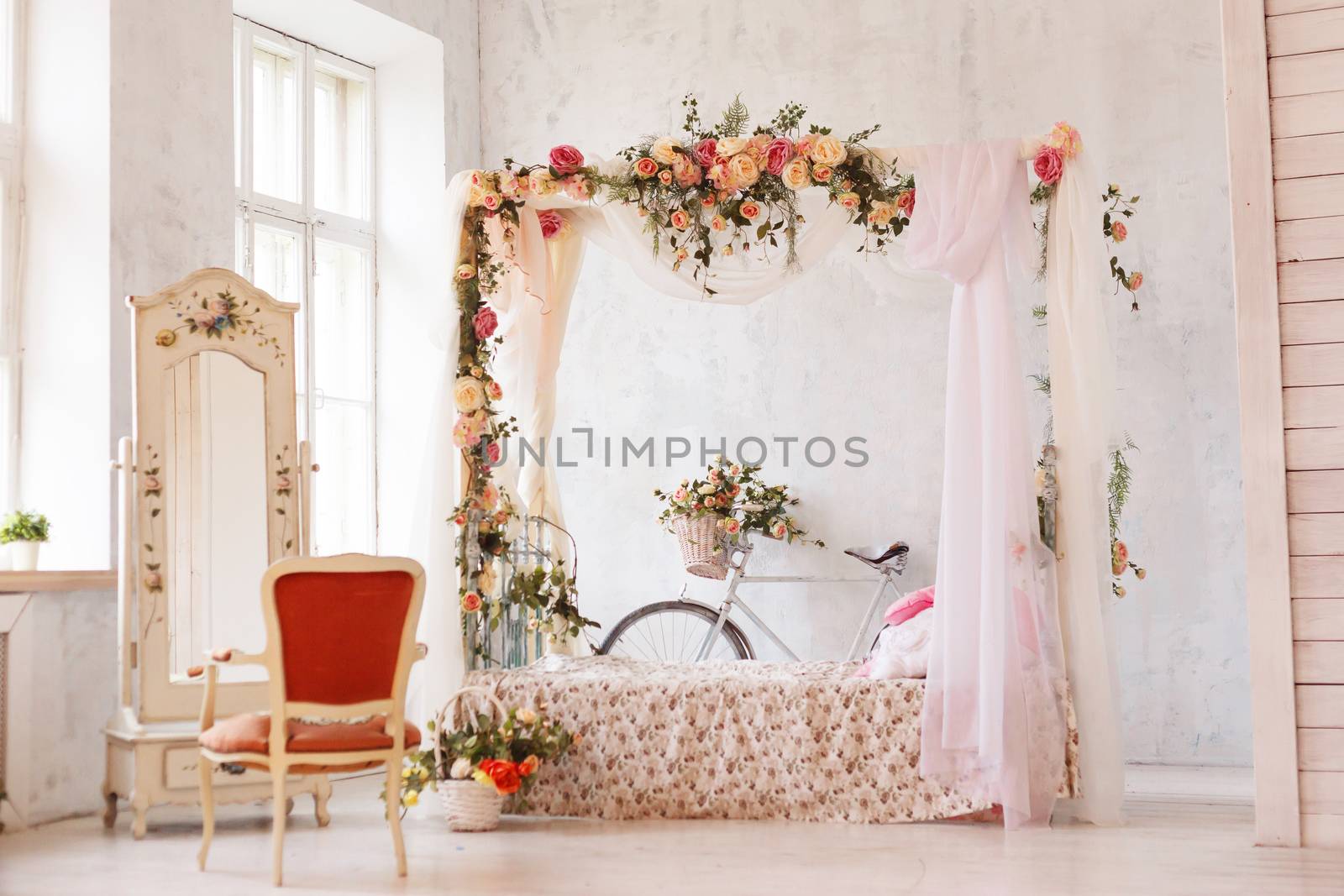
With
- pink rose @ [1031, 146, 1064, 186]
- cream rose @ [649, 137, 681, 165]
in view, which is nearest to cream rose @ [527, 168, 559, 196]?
cream rose @ [649, 137, 681, 165]

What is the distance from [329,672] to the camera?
3.78 m

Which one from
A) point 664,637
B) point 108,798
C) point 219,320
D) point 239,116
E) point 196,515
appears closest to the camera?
point 108,798

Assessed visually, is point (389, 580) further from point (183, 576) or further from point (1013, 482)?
point (1013, 482)

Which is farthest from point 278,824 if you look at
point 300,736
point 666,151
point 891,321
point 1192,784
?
point 891,321

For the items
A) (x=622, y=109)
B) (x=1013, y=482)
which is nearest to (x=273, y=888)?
(x=1013, y=482)

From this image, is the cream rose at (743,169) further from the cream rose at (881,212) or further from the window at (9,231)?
the window at (9,231)

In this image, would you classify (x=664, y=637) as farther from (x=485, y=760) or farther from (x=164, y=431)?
(x=164, y=431)

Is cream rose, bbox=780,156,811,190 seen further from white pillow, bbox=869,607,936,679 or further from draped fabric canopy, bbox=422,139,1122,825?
white pillow, bbox=869,607,936,679

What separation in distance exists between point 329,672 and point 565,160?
211cm

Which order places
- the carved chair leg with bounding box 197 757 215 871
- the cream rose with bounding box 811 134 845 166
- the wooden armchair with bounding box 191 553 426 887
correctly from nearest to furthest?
the wooden armchair with bounding box 191 553 426 887 < the carved chair leg with bounding box 197 757 215 871 < the cream rose with bounding box 811 134 845 166

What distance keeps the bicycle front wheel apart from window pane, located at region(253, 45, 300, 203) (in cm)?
274

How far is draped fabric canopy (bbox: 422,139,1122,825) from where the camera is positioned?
14.2 feet

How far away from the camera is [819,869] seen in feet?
12.5

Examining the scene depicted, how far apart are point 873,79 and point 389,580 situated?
3861mm
